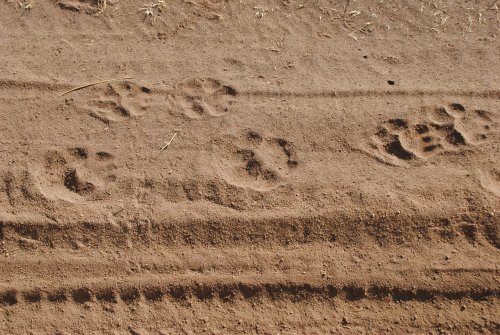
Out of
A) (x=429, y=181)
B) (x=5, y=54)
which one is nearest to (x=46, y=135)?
(x=5, y=54)

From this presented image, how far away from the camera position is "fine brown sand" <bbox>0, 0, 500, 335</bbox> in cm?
284

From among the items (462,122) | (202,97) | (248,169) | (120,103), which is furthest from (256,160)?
(462,122)

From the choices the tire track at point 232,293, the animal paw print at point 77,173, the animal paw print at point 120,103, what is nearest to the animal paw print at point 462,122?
the tire track at point 232,293

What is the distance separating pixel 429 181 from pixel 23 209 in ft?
7.92

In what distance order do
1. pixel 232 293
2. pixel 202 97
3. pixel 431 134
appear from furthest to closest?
pixel 202 97 < pixel 431 134 < pixel 232 293

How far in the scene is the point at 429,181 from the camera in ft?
10.4

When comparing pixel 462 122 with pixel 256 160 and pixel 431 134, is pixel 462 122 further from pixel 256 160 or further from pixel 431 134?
pixel 256 160

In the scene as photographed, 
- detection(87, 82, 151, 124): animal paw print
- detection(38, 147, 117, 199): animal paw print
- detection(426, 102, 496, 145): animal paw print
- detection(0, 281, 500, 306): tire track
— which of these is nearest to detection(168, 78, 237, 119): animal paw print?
detection(87, 82, 151, 124): animal paw print

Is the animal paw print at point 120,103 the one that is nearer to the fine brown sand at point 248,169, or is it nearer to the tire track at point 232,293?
the fine brown sand at point 248,169

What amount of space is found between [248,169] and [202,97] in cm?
64

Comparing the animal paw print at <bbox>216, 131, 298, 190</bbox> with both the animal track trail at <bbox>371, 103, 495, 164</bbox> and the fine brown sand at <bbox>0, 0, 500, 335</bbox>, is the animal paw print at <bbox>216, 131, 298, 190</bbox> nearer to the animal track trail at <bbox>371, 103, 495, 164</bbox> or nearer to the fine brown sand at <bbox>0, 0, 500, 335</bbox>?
the fine brown sand at <bbox>0, 0, 500, 335</bbox>

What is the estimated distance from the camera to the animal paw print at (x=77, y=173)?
10.1 feet

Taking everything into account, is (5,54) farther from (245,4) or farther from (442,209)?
(442,209)

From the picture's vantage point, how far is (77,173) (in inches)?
124
